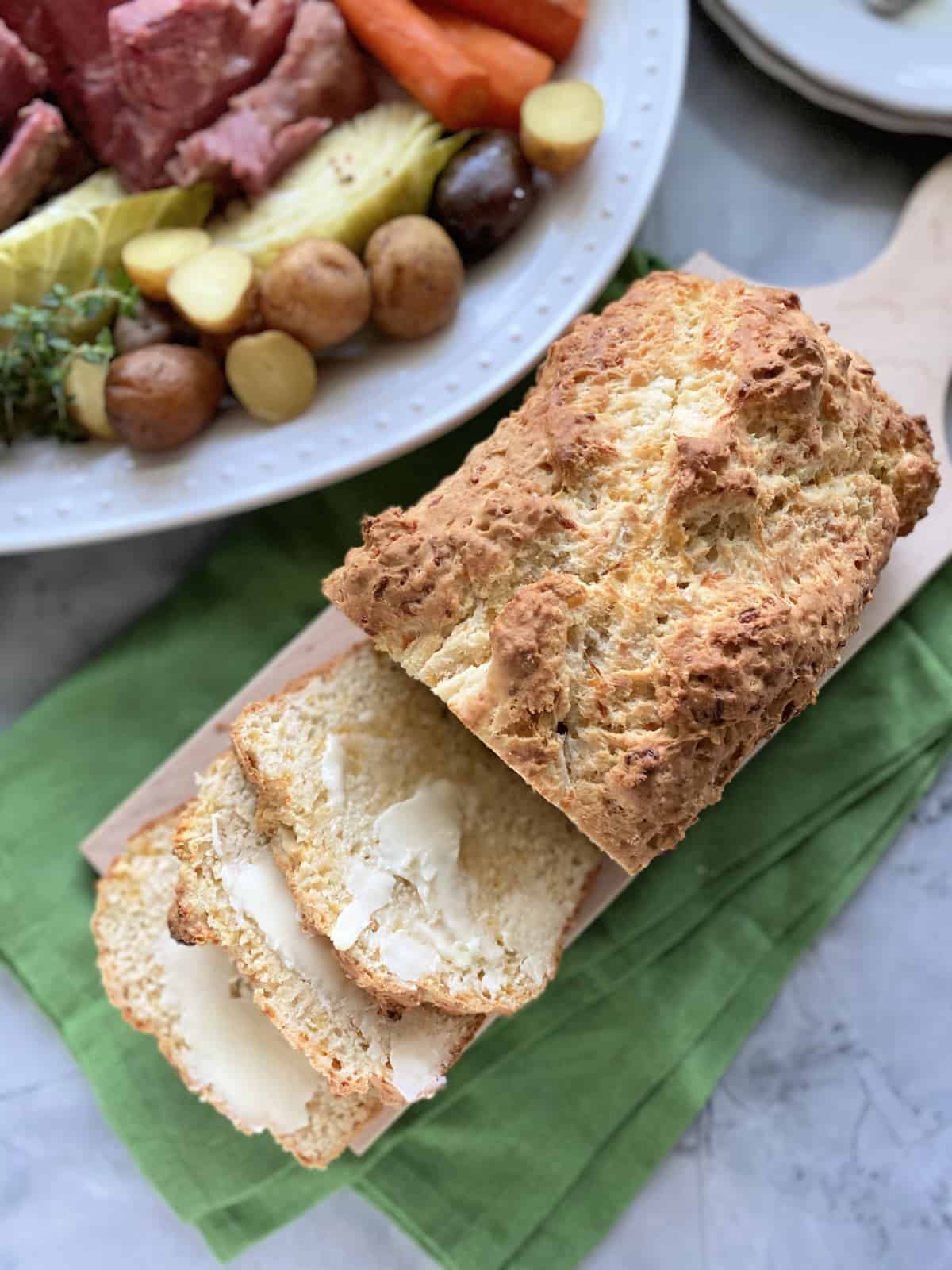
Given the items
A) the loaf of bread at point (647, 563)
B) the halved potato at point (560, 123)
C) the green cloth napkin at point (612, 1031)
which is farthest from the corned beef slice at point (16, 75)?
the green cloth napkin at point (612, 1031)

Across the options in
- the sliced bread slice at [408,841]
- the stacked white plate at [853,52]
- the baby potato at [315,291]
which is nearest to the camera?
the sliced bread slice at [408,841]

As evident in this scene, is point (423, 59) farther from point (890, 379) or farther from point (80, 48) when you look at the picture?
point (890, 379)

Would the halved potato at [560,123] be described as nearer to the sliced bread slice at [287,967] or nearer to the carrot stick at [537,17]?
the carrot stick at [537,17]

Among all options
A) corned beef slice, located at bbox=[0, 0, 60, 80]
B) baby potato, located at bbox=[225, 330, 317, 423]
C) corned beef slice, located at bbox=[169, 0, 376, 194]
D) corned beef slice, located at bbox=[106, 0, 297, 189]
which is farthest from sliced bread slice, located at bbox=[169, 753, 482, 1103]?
corned beef slice, located at bbox=[0, 0, 60, 80]

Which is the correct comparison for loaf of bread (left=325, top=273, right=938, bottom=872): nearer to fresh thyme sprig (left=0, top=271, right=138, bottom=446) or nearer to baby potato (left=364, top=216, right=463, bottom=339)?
baby potato (left=364, top=216, right=463, bottom=339)

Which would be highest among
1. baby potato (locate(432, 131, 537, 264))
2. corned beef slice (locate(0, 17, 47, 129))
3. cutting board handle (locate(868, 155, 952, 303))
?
corned beef slice (locate(0, 17, 47, 129))

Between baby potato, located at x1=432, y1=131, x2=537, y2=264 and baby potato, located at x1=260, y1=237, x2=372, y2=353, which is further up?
baby potato, located at x1=432, y1=131, x2=537, y2=264

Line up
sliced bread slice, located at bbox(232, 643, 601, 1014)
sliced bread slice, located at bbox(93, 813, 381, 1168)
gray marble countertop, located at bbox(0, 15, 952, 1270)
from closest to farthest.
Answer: sliced bread slice, located at bbox(232, 643, 601, 1014)
sliced bread slice, located at bbox(93, 813, 381, 1168)
gray marble countertop, located at bbox(0, 15, 952, 1270)

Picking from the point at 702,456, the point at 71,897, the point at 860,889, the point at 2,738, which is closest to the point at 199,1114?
the point at 71,897
